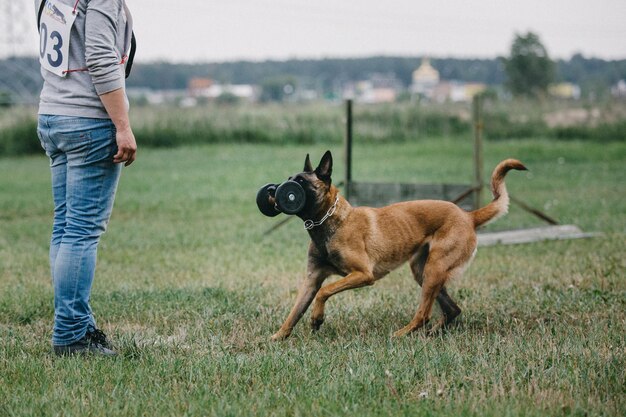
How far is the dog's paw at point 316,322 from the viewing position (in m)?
5.21

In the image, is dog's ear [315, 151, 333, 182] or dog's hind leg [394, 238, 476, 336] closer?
dog's ear [315, 151, 333, 182]

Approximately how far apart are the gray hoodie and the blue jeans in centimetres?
7

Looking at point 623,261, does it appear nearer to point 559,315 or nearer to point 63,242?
point 559,315

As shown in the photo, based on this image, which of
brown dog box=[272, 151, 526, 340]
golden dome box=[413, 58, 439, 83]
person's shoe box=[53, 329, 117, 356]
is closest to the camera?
person's shoe box=[53, 329, 117, 356]

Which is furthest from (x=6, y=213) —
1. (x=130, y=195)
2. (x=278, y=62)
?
(x=278, y=62)

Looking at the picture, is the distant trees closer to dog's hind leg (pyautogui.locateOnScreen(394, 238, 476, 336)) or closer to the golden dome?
the golden dome

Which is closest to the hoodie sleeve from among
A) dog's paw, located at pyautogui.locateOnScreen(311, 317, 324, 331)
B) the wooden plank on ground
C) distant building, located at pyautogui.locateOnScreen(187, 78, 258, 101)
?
dog's paw, located at pyautogui.locateOnScreen(311, 317, 324, 331)

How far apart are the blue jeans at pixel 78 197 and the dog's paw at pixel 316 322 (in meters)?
1.50

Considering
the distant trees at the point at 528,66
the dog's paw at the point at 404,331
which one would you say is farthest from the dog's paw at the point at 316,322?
the distant trees at the point at 528,66

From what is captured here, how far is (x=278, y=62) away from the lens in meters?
90.9

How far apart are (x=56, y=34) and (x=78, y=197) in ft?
2.98

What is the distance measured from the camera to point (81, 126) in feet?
14.3

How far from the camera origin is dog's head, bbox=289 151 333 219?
500 cm

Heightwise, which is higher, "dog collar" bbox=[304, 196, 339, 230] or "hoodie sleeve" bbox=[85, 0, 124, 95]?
"hoodie sleeve" bbox=[85, 0, 124, 95]
